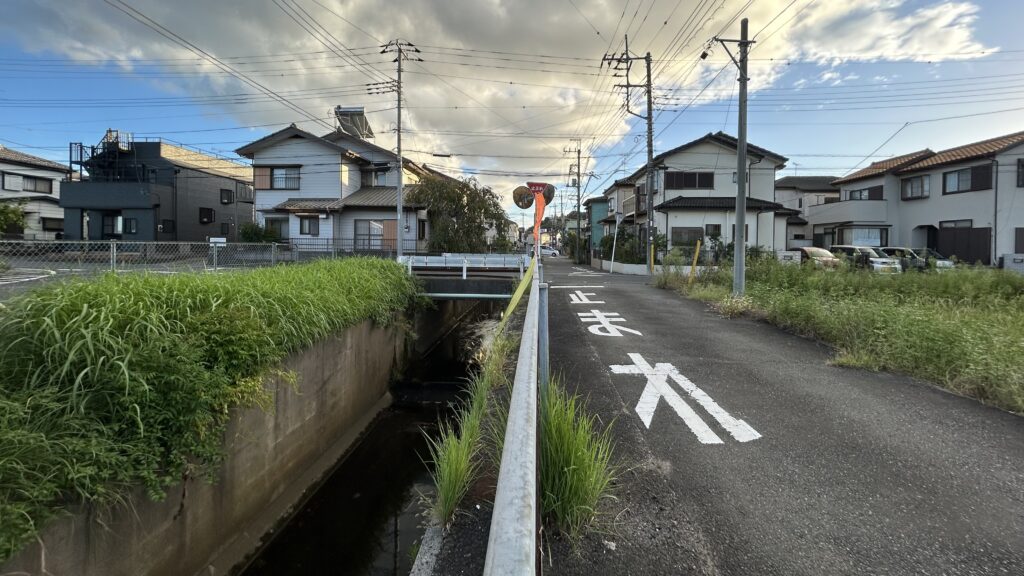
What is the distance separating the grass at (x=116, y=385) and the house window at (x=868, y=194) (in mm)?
37199

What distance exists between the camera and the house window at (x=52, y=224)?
3431cm

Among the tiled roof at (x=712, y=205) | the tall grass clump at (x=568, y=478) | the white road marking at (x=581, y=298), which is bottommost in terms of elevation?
the tall grass clump at (x=568, y=478)

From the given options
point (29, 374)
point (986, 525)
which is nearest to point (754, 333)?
point (986, 525)

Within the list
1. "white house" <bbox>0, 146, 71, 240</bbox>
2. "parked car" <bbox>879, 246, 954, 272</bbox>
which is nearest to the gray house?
"white house" <bbox>0, 146, 71, 240</bbox>

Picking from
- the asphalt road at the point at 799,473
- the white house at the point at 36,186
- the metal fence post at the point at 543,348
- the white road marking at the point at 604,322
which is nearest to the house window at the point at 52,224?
the white house at the point at 36,186

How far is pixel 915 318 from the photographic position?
22.5 feet

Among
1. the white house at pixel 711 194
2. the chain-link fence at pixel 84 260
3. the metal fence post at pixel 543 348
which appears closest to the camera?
the metal fence post at pixel 543 348

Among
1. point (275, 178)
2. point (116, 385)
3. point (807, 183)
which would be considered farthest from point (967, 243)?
point (275, 178)

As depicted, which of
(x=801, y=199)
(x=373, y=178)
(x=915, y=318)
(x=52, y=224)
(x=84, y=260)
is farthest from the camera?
(x=801, y=199)

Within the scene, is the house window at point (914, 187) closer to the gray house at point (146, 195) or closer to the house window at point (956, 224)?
the house window at point (956, 224)

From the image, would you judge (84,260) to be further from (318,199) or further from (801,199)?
(801,199)

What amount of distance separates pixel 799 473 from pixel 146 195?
123 feet

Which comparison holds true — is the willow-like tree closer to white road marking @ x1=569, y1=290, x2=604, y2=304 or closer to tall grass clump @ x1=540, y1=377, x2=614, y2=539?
white road marking @ x1=569, y1=290, x2=604, y2=304

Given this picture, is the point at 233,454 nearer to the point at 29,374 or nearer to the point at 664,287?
the point at 29,374
